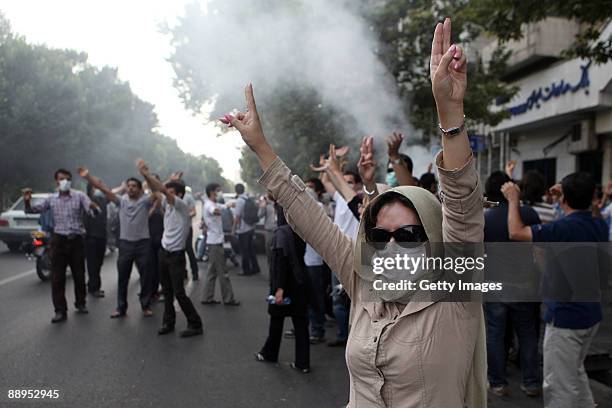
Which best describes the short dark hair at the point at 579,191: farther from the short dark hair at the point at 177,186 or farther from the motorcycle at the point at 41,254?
the motorcycle at the point at 41,254

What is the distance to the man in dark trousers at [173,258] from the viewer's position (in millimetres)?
5531

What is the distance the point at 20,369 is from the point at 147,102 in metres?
32.4

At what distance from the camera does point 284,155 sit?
520 inches

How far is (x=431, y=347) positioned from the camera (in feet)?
4.75

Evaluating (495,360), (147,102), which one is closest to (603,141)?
(495,360)

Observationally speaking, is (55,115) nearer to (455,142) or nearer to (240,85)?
(240,85)

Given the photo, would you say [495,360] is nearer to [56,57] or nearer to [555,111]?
[555,111]

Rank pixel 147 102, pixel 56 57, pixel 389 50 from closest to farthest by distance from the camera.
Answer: pixel 389 50 → pixel 56 57 → pixel 147 102

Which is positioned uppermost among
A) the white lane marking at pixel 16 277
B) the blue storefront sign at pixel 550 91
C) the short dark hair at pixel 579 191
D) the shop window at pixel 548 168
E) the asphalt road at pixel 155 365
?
the blue storefront sign at pixel 550 91

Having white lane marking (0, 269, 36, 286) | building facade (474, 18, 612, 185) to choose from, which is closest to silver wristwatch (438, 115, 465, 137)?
white lane marking (0, 269, 36, 286)

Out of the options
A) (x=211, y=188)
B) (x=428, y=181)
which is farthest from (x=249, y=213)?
(x=428, y=181)

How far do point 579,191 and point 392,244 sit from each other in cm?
196

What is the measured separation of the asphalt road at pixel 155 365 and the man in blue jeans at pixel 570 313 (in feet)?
2.99

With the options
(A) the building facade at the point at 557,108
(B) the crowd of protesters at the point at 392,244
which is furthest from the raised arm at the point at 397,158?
(A) the building facade at the point at 557,108
